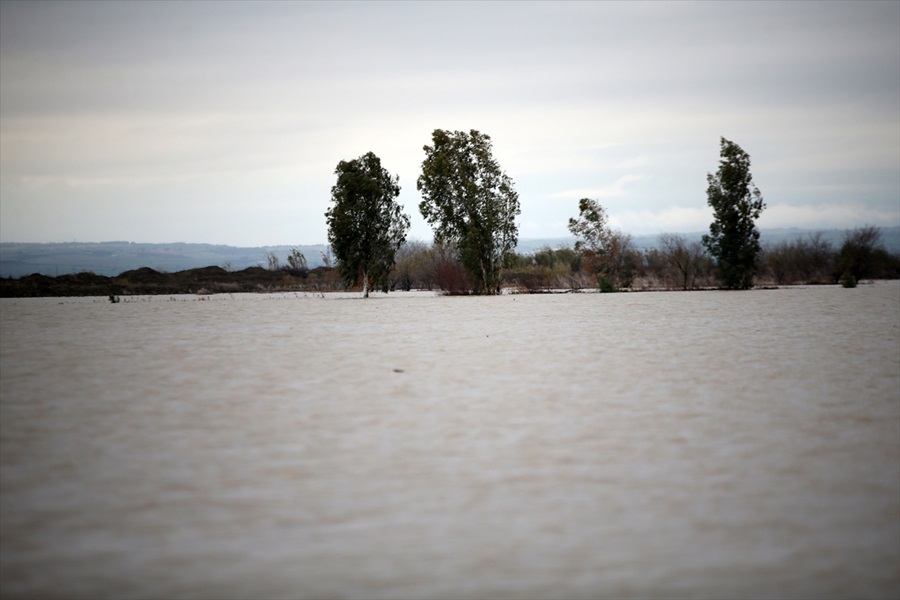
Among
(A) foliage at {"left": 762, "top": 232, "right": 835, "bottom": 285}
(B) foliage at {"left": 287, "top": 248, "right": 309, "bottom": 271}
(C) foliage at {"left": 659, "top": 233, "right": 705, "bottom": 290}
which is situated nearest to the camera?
(C) foliage at {"left": 659, "top": 233, "right": 705, "bottom": 290}

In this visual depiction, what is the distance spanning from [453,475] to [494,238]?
100 ft

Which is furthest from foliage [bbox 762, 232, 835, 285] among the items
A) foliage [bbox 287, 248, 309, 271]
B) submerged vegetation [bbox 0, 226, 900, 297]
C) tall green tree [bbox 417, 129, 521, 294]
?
foliage [bbox 287, 248, 309, 271]

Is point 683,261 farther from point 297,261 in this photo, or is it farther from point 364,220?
point 297,261

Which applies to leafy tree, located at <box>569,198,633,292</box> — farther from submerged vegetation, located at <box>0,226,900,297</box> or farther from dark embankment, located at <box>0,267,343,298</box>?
dark embankment, located at <box>0,267,343,298</box>

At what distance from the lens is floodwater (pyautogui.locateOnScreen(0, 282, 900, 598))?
155 inches

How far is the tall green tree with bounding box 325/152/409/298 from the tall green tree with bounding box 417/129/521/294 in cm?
298

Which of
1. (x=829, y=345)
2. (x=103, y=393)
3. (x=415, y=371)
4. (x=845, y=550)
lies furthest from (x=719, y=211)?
(x=845, y=550)

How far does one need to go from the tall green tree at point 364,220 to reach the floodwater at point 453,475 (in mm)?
20475

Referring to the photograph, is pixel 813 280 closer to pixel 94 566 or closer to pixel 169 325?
pixel 169 325

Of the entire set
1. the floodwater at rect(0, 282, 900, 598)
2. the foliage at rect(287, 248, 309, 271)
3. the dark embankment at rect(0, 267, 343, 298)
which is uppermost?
the foliage at rect(287, 248, 309, 271)

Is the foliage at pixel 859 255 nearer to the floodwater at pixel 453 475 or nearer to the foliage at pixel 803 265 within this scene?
the foliage at pixel 803 265

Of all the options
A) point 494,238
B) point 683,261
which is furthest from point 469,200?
point 683,261

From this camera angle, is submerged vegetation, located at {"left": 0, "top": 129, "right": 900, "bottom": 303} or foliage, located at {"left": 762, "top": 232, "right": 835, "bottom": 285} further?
foliage, located at {"left": 762, "top": 232, "right": 835, "bottom": 285}

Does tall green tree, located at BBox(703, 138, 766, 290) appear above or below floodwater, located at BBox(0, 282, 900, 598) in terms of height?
above
